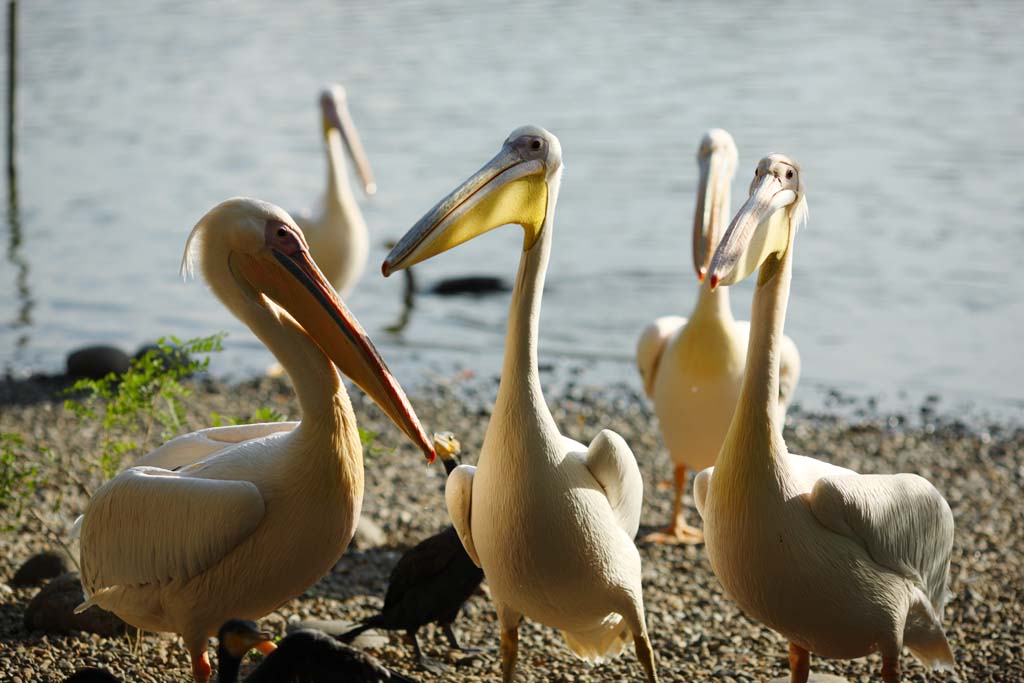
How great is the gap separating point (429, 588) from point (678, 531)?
5.87 ft

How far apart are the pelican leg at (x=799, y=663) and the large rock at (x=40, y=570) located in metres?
2.69

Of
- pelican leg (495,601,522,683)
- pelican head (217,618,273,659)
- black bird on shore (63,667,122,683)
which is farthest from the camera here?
pelican leg (495,601,522,683)

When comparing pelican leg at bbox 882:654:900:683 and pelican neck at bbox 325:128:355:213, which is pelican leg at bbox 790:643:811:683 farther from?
pelican neck at bbox 325:128:355:213

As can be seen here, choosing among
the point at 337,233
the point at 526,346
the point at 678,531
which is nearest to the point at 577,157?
the point at 337,233

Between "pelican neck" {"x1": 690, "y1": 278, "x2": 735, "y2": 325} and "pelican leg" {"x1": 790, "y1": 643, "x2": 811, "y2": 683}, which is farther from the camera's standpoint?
"pelican neck" {"x1": 690, "y1": 278, "x2": 735, "y2": 325}

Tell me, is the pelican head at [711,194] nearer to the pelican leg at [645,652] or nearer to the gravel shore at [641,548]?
the gravel shore at [641,548]

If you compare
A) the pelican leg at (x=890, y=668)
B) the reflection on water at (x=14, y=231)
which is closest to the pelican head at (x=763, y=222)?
the pelican leg at (x=890, y=668)

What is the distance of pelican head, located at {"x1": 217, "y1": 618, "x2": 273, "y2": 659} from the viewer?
2934 millimetres

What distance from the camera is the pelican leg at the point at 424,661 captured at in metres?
3.93

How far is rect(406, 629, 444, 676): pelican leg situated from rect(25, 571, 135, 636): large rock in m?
0.96

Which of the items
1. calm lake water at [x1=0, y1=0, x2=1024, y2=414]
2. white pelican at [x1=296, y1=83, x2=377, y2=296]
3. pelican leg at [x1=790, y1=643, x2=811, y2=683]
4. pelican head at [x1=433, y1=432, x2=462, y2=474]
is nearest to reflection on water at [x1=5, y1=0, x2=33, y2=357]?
calm lake water at [x1=0, y1=0, x2=1024, y2=414]

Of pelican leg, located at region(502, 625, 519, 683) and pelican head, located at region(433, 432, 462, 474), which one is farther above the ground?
pelican head, located at region(433, 432, 462, 474)

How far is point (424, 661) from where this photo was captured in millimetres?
3982

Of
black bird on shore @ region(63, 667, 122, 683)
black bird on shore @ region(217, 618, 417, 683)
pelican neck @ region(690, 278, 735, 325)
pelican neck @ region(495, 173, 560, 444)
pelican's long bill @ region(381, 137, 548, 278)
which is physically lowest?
black bird on shore @ region(63, 667, 122, 683)
